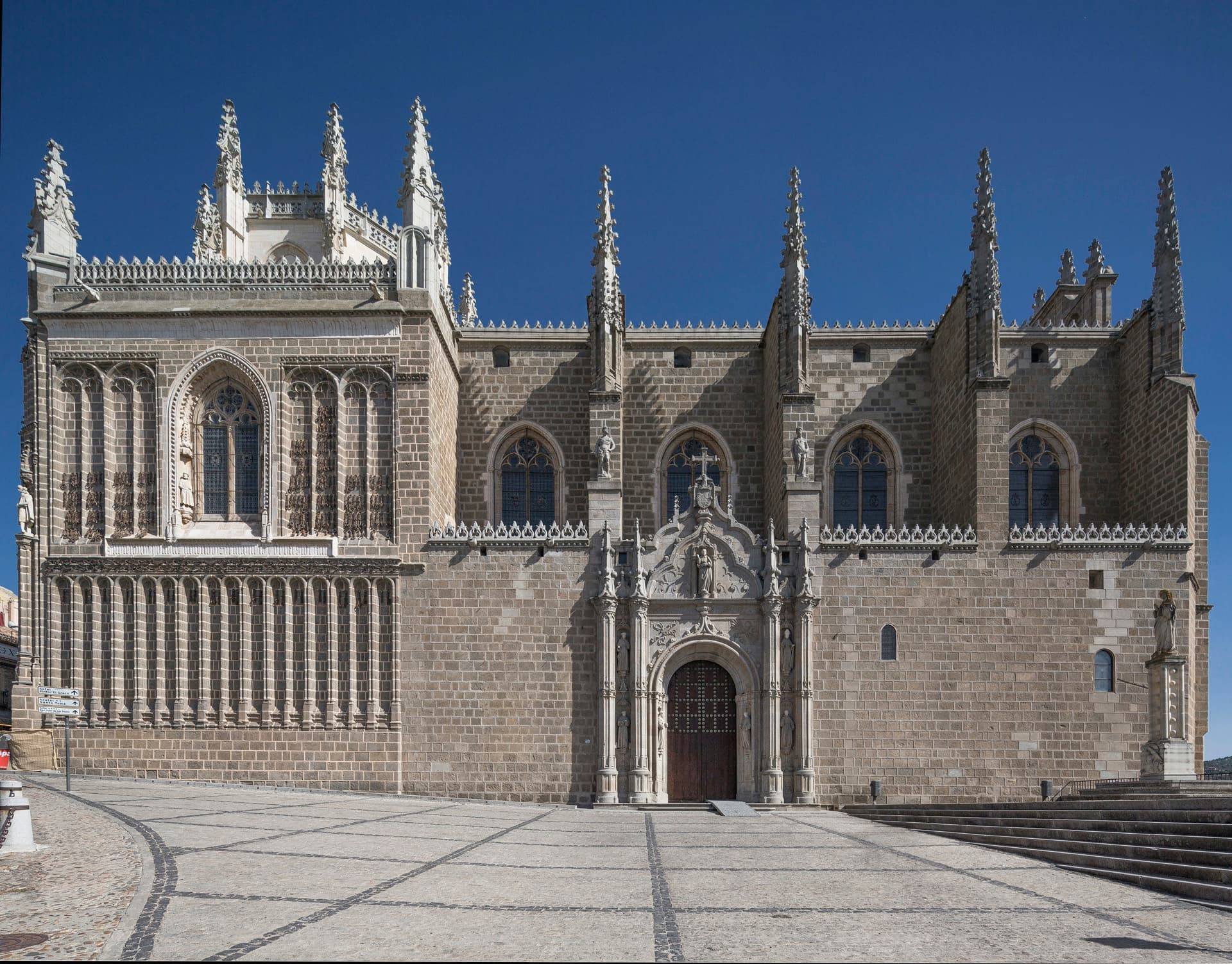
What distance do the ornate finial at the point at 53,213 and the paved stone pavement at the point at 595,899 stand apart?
13.7 meters

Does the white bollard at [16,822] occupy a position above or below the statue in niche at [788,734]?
above

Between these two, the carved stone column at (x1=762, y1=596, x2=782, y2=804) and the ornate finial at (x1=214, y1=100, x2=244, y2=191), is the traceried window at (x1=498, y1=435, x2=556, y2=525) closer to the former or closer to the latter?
the carved stone column at (x1=762, y1=596, x2=782, y2=804)

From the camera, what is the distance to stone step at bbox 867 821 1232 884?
11.2 m

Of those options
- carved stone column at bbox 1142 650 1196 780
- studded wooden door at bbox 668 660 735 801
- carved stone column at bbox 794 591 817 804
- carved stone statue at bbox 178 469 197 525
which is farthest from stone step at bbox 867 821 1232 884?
carved stone statue at bbox 178 469 197 525

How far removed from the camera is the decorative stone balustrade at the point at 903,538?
2294 centimetres

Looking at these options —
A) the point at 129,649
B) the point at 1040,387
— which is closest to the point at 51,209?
the point at 129,649

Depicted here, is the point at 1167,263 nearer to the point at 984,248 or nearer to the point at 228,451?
the point at 984,248

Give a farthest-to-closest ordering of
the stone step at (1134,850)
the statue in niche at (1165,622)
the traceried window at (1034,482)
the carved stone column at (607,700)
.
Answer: the traceried window at (1034,482) < the carved stone column at (607,700) < the statue in niche at (1165,622) < the stone step at (1134,850)

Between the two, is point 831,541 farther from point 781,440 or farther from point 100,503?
point 100,503

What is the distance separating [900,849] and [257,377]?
1692 cm

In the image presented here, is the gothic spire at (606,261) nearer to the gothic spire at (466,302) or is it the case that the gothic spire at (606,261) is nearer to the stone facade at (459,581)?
the stone facade at (459,581)

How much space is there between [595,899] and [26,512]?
1851 centimetres

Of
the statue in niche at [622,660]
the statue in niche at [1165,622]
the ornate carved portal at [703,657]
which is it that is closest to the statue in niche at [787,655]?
the ornate carved portal at [703,657]

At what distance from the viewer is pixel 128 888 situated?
374 inches
